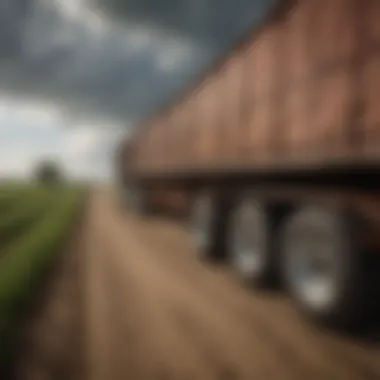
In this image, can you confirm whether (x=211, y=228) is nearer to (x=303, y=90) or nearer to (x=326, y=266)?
(x=303, y=90)

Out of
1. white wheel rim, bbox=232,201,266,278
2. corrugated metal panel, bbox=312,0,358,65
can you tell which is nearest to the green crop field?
white wheel rim, bbox=232,201,266,278

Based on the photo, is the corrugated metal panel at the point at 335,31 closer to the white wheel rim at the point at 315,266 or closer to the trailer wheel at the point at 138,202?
the white wheel rim at the point at 315,266

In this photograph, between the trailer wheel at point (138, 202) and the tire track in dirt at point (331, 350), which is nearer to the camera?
the tire track in dirt at point (331, 350)

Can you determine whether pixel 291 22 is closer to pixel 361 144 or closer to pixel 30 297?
pixel 361 144

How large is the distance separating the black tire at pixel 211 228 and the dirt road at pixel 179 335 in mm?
694

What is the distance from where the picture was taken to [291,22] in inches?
294

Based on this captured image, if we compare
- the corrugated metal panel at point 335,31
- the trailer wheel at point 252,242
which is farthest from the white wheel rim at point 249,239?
the corrugated metal panel at point 335,31

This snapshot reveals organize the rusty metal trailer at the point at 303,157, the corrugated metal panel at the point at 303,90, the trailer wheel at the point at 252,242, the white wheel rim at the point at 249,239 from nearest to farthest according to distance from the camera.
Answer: the corrugated metal panel at the point at 303,90 → the rusty metal trailer at the point at 303,157 → the trailer wheel at the point at 252,242 → the white wheel rim at the point at 249,239

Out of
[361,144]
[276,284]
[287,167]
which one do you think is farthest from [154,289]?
[361,144]

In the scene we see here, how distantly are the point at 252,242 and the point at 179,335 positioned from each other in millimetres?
2930

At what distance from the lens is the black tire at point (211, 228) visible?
34.0 feet

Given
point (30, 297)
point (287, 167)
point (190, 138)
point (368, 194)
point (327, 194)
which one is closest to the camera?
point (368, 194)

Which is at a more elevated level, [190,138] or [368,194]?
[190,138]

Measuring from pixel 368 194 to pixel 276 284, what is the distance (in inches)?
103
